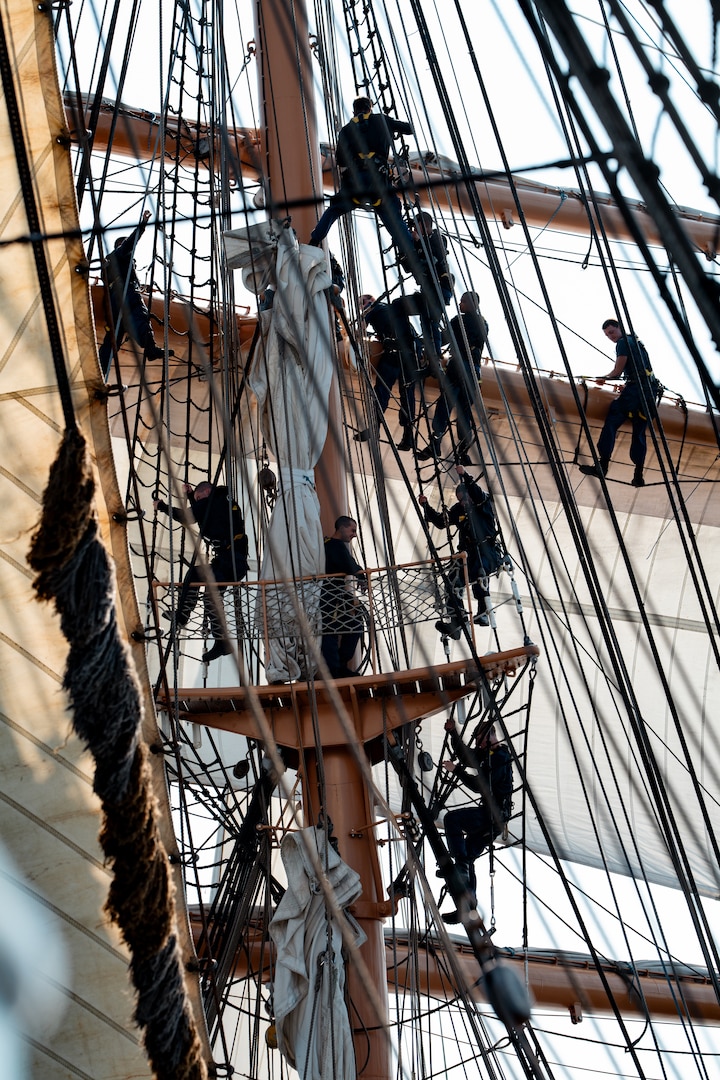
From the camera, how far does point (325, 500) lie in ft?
19.2

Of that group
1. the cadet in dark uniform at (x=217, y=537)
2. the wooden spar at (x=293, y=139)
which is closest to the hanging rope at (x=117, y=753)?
the cadet in dark uniform at (x=217, y=537)

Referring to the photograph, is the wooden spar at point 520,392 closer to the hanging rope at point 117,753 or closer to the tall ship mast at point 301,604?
the tall ship mast at point 301,604

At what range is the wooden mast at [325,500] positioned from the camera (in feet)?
15.8

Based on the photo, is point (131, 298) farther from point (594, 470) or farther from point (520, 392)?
point (520, 392)

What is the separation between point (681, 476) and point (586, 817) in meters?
3.35

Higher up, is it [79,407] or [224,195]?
[224,195]

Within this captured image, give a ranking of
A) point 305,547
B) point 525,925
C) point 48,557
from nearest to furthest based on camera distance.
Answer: point 48,557
point 305,547
point 525,925

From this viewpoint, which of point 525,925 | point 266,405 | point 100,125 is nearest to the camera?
point 266,405

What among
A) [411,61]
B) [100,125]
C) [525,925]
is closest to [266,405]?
[411,61]

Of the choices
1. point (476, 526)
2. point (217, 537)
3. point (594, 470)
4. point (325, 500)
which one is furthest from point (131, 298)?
point (594, 470)

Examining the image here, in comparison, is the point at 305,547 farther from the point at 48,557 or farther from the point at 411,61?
the point at 48,557

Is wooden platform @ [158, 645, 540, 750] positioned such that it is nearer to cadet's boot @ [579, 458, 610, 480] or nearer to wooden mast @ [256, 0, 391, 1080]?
wooden mast @ [256, 0, 391, 1080]

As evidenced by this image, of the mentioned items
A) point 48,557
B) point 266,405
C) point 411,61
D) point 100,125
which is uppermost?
point 100,125

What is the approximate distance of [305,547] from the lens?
200 inches
